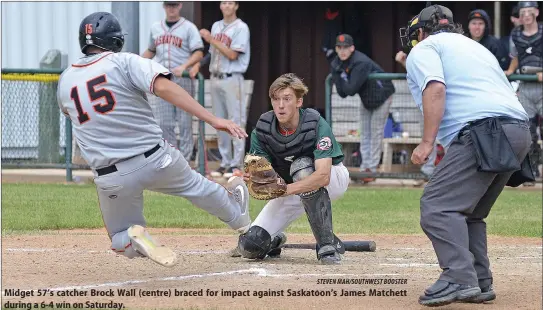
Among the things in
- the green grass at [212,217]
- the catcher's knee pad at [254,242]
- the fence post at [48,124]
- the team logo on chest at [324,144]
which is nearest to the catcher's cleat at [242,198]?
the catcher's knee pad at [254,242]

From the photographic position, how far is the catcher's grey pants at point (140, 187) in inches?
260

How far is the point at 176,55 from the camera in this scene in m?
14.0

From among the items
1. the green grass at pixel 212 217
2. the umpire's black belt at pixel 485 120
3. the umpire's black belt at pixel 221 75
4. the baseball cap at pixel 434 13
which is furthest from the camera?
the umpire's black belt at pixel 221 75

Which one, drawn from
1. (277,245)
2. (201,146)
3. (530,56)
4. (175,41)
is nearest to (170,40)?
(175,41)

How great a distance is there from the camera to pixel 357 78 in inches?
547

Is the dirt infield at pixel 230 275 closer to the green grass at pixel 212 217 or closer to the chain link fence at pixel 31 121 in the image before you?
the green grass at pixel 212 217

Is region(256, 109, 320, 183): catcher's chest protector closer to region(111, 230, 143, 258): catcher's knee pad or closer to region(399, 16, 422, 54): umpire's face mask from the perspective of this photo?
region(399, 16, 422, 54): umpire's face mask

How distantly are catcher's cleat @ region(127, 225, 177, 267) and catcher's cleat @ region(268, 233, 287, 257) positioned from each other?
1.71 meters

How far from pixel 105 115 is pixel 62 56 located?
9574 millimetres

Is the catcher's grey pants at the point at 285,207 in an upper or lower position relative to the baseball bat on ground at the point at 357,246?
upper

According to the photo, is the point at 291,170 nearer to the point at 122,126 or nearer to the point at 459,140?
the point at 122,126

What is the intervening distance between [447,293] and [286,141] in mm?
1993

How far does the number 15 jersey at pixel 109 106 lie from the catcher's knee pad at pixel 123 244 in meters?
0.48

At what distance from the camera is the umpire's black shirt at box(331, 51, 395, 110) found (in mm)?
13930
